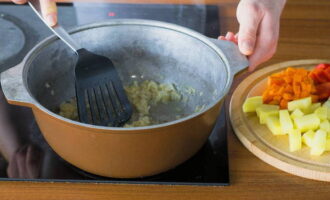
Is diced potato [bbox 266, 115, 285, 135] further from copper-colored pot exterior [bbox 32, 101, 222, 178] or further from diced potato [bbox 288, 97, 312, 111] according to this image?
copper-colored pot exterior [bbox 32, 101, 222, 178]

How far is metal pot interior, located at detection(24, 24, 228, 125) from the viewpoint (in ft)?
3.27

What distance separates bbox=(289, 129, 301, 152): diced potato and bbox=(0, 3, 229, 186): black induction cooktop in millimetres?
138

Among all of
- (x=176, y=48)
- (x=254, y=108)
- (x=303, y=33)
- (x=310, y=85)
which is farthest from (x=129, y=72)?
(x=303, y=33)

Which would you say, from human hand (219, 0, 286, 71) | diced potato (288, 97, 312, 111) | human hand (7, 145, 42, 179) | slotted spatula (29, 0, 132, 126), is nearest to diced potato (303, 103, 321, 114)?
diced potato (288, 97, 312, 111)

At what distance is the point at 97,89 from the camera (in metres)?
0.98

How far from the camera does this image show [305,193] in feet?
2.84

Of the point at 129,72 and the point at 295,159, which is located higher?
the point at 129,72

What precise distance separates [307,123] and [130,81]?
1.48 feet

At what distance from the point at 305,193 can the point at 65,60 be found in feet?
1.98

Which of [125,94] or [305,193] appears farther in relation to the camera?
[125,94]

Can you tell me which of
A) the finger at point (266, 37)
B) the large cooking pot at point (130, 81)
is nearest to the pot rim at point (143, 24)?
the large cooking pot at point (130, 81)

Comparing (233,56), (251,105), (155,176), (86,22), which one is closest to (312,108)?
(251,105)

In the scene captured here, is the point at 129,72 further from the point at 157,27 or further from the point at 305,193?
the point at 305,193

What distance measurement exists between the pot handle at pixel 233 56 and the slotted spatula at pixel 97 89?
23cm
